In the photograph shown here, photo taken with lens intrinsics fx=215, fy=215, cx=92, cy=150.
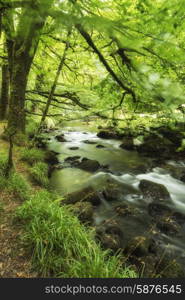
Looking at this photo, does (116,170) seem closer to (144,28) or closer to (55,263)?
(55,263)

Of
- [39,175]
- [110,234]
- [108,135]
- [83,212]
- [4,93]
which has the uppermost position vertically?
[4,93]

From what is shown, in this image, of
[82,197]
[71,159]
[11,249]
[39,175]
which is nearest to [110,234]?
[82,197]

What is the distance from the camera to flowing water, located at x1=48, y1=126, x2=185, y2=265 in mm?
6258

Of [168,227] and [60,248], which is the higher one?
[60,248]

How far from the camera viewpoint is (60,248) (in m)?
3.85

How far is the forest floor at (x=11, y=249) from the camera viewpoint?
3361mm

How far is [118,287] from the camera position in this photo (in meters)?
2.93

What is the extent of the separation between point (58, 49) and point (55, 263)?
9.49 meters

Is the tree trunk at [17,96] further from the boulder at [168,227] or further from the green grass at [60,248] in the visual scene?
the boulder at [168,227]

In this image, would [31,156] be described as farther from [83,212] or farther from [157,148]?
[157,148]

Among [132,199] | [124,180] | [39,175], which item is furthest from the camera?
[124,180]

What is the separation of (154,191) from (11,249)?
609 cm

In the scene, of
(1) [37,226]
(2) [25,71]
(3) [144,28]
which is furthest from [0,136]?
(3) [144,28]

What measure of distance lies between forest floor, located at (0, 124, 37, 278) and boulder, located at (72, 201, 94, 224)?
5.39ft
